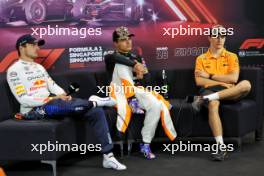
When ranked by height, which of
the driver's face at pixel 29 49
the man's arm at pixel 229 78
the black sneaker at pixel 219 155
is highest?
the driver's face at pixel 29 49

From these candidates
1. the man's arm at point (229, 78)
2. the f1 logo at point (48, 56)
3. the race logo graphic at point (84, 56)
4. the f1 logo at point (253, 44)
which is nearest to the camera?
the man's arm at point (229, 78)

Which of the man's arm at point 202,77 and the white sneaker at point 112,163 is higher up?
the man's arm at point 202,77

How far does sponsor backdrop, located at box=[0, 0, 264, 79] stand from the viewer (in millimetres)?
4863

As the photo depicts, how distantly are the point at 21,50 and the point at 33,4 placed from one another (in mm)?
868

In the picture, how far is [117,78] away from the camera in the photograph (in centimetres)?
466

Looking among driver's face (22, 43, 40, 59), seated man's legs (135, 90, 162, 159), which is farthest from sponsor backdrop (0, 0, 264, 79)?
seated man's legs (135, 90, 162, 159)

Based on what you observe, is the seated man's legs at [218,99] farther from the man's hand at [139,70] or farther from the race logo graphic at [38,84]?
the race logo graphic at [38,84]

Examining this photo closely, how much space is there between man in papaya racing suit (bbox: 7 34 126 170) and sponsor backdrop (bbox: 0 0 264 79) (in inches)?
26.8

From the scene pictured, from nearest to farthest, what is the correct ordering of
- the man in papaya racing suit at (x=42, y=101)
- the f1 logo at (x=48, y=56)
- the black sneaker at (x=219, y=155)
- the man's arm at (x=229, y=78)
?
the man in papaya racing suit at (x=42, y=101) → the black sneaker at (x=219, y=155) → the man's arm at (x=229, y=78) → the f1 logo at (x=48, y=56)

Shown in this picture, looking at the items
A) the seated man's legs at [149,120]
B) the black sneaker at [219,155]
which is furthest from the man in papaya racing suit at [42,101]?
the black sneaker at [219,155]

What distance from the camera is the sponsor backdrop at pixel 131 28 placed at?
4863mm

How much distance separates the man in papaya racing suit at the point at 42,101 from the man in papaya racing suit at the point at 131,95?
0.32 metres

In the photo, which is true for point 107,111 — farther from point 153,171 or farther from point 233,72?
point 233,72

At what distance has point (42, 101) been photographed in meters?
3.99
